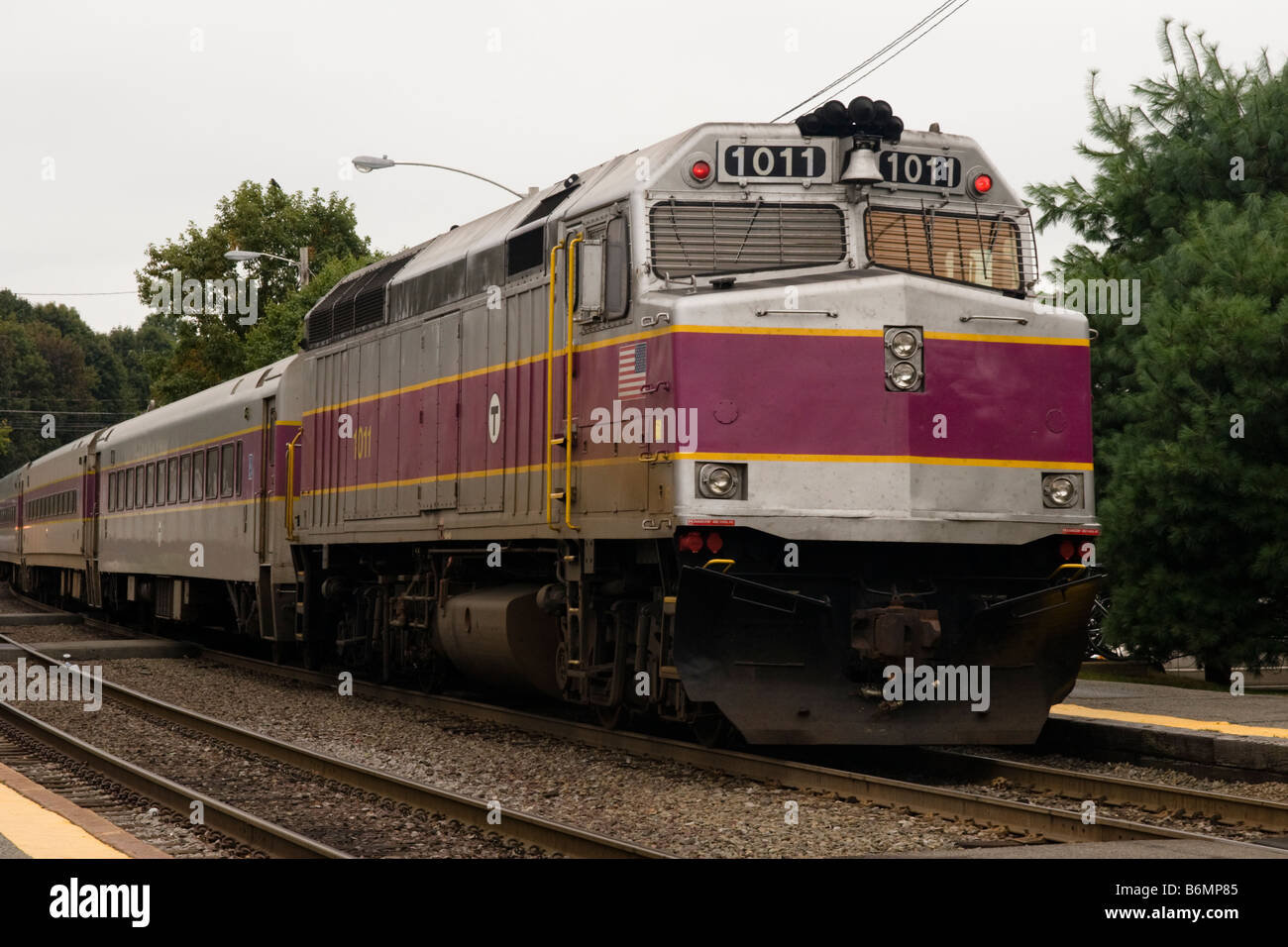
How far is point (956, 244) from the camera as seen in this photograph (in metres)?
11.3

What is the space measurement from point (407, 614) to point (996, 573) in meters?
6.91

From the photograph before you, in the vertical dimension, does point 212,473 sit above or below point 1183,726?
above

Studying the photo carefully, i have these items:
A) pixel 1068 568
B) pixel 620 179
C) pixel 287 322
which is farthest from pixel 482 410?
pixel 287 322

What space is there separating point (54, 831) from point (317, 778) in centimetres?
310

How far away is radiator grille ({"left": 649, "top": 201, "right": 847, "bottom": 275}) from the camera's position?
10945mm

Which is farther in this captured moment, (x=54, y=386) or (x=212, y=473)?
(x=54, y=386)

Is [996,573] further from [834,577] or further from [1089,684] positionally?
[1089,684]

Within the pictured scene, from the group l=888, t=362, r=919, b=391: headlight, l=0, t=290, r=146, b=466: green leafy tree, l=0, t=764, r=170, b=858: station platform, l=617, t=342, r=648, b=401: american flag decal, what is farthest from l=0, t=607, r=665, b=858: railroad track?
l=0, t=290, r=146, b=466: green leafy tree

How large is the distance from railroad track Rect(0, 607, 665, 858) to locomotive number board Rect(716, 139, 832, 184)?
4653mm

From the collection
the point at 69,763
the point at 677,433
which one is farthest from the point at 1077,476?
the point at 69,763

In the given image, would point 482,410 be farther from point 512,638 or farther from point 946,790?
point 946,790

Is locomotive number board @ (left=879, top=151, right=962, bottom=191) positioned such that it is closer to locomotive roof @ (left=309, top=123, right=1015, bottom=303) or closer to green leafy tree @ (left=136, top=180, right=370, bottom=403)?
locomotive roof @ (left=309, top=123, right=1015, bottom=303)

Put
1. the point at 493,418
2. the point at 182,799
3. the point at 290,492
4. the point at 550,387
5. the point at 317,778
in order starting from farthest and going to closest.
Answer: the point at 290,492
the point at 493,418
the point at 550,387
the point at 317,778
the point at 182,799
